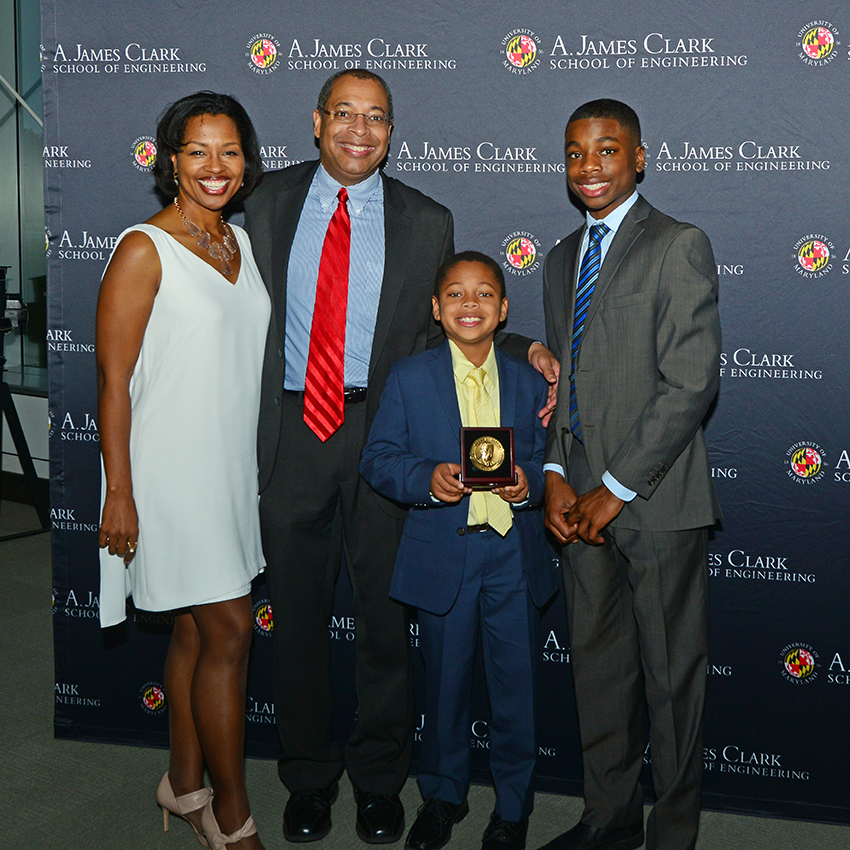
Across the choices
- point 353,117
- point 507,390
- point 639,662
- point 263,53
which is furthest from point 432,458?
point 263,53

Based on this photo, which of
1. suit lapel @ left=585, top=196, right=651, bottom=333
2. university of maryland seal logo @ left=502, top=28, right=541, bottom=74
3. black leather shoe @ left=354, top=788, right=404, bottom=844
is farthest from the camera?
university of maryland seal logo @ left=502, top=28, right=541, bottom=74

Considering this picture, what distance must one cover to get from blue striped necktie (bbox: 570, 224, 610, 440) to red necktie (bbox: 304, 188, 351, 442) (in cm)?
66

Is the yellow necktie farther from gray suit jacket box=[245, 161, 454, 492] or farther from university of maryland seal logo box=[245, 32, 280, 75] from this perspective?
university of maryland seal logo box=[245, 32, 280, 75]

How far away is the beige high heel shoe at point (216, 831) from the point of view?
101 inches

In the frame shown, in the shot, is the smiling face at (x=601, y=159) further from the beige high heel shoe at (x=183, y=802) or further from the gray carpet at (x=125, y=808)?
the beige high heel shoe at (x=183, y=802)

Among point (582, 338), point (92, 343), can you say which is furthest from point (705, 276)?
point (92, 343)

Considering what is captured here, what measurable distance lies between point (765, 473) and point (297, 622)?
1562 millimetres

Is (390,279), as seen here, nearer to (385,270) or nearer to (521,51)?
(385,270)

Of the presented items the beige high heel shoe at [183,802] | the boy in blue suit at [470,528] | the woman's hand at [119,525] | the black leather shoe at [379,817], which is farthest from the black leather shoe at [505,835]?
the woman's hand at [119,525]

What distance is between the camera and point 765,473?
2908 mm

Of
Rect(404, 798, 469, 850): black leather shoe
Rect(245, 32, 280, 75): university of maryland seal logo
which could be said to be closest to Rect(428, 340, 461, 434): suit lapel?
Rect(404, 798, 469, 850): black leather shoe

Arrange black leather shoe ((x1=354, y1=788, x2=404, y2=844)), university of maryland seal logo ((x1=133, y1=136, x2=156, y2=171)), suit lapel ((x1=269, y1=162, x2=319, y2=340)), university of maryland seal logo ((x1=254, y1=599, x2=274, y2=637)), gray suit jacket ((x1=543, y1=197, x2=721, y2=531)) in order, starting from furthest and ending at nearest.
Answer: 1. university of maryland seal logo ((x1=254, y1=599, x2=274, y2=637))
2. university of maryland seal logo ((x1=133, y1=136, x2=156, y2=171))
3. black leather shoe ((x1=354, y1=788, x2=404, y2=844))
4. suit lapel ((x1=269, y1=162, x2=319, y2=340))
5. gray suit jacket ((x1=543, y1=197, x2=721, y2=531))

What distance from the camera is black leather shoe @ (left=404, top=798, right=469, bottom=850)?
2684mm

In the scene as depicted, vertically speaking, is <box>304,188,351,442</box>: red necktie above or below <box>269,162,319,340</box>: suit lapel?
below
